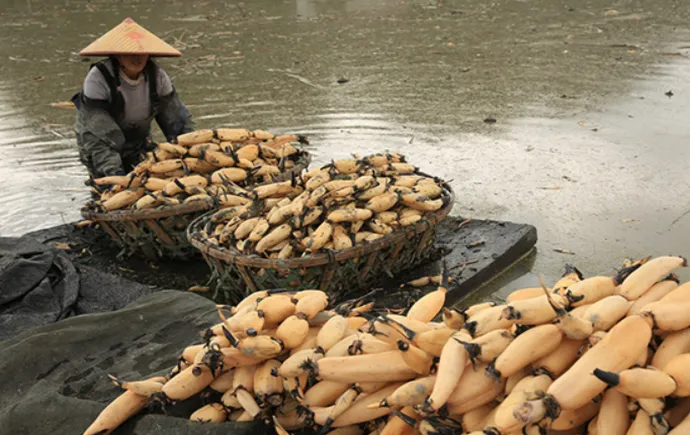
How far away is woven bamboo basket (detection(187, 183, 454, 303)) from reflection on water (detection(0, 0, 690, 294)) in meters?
0.95

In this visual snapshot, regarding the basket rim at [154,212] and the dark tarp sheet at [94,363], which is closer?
the dark tarp sheet at [94,363]

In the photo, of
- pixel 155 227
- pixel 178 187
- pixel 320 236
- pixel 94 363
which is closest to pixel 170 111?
pixel 178 187

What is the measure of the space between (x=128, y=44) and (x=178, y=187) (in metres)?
1.08

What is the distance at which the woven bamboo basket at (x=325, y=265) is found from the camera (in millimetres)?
3117

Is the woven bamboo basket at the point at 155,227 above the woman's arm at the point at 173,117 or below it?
below

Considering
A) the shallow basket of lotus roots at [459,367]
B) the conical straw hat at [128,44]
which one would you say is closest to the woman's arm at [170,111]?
the conical straw hat at [128,44]

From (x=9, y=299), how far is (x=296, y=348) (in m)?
2.06

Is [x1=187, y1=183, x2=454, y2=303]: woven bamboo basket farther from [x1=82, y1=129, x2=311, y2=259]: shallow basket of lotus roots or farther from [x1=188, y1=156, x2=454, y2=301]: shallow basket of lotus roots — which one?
[x1=82, y1=129, x2=311, y2=259]: shallow basket of lotus roots

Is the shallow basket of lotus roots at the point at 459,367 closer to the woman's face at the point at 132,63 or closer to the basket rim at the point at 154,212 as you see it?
the basket rim at the point at 154,212

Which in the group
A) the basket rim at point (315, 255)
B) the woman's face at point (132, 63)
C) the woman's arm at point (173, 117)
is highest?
the woman's face at point (132, 63)

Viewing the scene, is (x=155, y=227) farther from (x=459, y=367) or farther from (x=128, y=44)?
(x=459, y=367)

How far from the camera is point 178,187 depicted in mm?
3928

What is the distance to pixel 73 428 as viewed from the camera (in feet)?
6.73

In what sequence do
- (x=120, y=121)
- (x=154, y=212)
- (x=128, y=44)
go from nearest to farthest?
(x=154, y=212) < (x=128, y=44) < (x=120, y=121)
